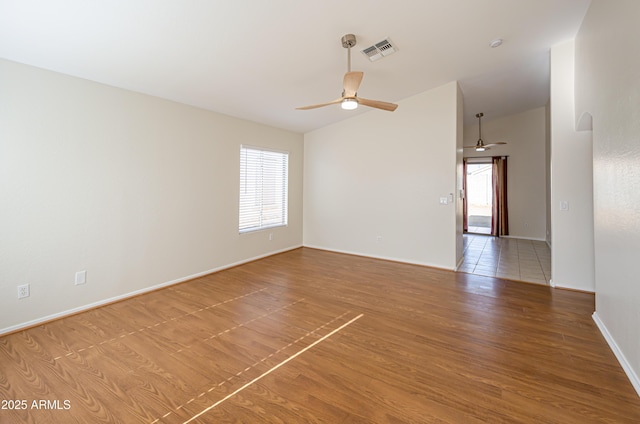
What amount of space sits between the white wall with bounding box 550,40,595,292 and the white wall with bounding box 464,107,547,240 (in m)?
3.89

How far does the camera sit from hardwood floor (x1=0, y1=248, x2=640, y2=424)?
1746 mm

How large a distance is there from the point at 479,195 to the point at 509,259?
3.88 m

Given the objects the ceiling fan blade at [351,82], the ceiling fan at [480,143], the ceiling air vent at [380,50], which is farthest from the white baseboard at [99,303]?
the ceiling fan at [480,143]

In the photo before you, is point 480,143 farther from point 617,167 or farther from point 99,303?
point 99,303

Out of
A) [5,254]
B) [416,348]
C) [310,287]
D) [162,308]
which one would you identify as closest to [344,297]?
[310,287]

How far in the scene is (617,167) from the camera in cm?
224

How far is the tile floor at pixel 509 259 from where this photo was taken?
14.8ft

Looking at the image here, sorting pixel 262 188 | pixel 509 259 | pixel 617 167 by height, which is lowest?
pixel 509 259

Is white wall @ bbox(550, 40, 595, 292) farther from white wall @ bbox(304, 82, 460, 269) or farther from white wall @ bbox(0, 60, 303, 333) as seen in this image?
white wall @ bbox(0, 60, 303, 333)

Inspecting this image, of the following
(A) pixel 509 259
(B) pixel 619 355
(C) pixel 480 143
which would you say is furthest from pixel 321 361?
(C) pixel 480 143

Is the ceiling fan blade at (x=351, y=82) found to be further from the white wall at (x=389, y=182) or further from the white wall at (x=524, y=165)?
the white wall at (x=524, y=165)

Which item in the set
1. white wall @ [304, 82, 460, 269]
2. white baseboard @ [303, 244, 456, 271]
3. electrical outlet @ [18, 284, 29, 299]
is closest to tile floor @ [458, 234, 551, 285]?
white baseboard @ [303, 244, 456, 271]

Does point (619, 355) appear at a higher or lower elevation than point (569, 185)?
lower

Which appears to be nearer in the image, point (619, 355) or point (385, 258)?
point (619, 355)
